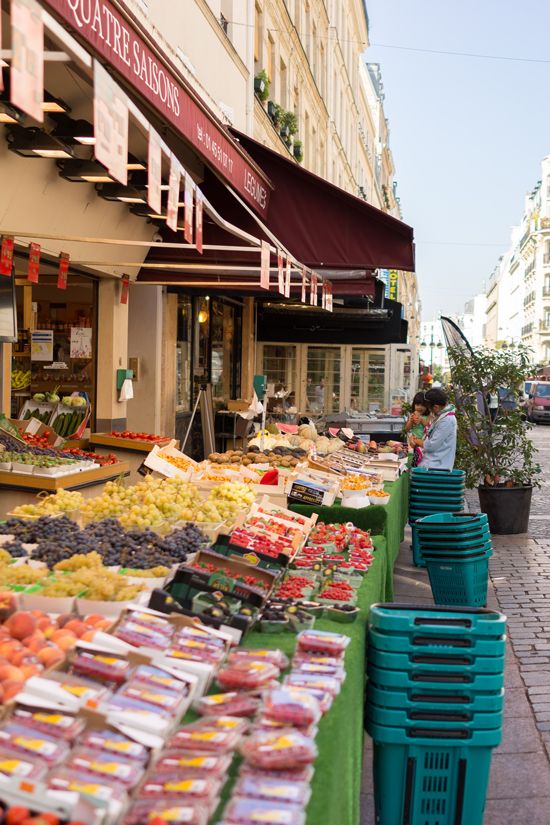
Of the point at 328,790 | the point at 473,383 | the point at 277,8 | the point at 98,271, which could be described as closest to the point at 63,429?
the point at 98,271

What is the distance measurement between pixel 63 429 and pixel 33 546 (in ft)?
22.0

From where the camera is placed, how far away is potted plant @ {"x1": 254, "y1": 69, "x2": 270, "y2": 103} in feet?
59.4

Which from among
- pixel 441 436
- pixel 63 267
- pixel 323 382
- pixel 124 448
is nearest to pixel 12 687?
pixel 63 267

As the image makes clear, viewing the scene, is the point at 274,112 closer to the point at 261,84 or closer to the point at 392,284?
the point at 261,84

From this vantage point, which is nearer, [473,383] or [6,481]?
[6,481]

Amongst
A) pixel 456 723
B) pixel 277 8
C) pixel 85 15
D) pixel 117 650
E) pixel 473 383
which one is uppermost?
pixel 277 8

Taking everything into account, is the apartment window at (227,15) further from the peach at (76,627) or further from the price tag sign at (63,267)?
the peach at (76,627)

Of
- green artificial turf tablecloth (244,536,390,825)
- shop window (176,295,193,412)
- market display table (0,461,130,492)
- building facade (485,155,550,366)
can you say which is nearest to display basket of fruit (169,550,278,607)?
green artificial turf tablecloth (244,536,390,825)

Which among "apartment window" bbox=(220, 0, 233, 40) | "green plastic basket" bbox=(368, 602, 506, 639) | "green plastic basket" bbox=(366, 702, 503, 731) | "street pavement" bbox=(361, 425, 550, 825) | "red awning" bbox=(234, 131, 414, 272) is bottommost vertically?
"street pavement" bbox=(361, 425, 550, 825)

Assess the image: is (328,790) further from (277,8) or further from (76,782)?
(277,8)

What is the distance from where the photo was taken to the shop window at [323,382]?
954 inches

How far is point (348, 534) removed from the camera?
6410mm

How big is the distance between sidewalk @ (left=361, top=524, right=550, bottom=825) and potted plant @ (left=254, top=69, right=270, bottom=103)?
35.6 feet

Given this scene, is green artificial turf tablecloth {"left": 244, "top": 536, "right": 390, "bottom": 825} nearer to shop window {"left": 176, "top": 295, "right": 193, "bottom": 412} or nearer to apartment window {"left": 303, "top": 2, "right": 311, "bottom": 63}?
shop window {"left": 176, "top": 295, "right": 193, "bottom": 412}
